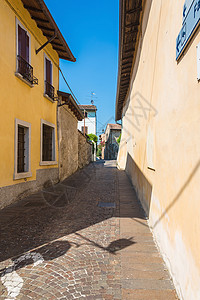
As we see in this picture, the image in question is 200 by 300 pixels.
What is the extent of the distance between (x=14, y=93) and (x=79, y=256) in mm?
4632

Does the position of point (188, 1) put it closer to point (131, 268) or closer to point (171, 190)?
point (171, 190)

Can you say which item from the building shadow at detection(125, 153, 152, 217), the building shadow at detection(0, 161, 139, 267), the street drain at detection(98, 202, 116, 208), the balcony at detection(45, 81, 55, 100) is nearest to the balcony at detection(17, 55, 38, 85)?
the balcony at detection(45, 81, 55, 100)

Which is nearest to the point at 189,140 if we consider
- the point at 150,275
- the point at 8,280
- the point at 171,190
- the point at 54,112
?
the point at 171,190

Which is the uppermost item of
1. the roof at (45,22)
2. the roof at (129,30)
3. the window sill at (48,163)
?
the roof at (45,22)

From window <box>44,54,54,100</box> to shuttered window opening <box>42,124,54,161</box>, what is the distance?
1269mm

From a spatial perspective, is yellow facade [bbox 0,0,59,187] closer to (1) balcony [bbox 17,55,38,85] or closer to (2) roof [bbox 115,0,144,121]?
(1) balcony [bbox 17,55,38,85]

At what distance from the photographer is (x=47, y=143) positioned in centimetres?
864

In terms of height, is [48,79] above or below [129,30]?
below

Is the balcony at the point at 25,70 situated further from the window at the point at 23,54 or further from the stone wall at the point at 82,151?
the stone wall at the point at 82,151

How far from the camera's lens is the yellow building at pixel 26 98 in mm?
5438

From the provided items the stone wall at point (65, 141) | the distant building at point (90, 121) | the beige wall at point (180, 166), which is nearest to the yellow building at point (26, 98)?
the stone wall at point (65, 141)

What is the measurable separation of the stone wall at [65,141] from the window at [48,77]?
1.14 meters

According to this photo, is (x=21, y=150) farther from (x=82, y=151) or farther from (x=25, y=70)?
(x=82, y=151)

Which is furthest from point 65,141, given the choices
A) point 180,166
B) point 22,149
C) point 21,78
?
point 180,166
